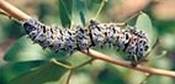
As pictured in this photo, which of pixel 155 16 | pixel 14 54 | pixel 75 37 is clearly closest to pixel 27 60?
pixel 14 54

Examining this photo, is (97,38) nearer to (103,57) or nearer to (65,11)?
(103,57)

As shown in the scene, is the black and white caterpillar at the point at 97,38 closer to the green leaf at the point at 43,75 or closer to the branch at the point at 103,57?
the branch at the point at 103,57

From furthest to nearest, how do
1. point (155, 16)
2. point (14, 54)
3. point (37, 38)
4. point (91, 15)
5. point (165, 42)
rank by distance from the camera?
1. point (155, 16)
2. point (165, 42)
3. point (91, 15)
4. point (14, 54)
5. point (37, 38)

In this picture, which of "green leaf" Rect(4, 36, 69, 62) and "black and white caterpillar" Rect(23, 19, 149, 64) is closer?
"black and white caterpillar" Rect(23, 19, 149, 64)

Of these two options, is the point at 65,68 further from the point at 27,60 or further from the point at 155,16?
the point at 155,16

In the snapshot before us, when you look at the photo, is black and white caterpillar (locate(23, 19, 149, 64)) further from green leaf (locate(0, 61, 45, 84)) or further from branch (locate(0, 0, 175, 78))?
green leaf (locate(0, 61, 45, 84))

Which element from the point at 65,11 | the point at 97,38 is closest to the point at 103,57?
the point at 97,38

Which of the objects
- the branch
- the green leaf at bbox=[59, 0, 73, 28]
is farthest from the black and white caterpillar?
the green leaf at bbox=[59, 0, 73, 28]
